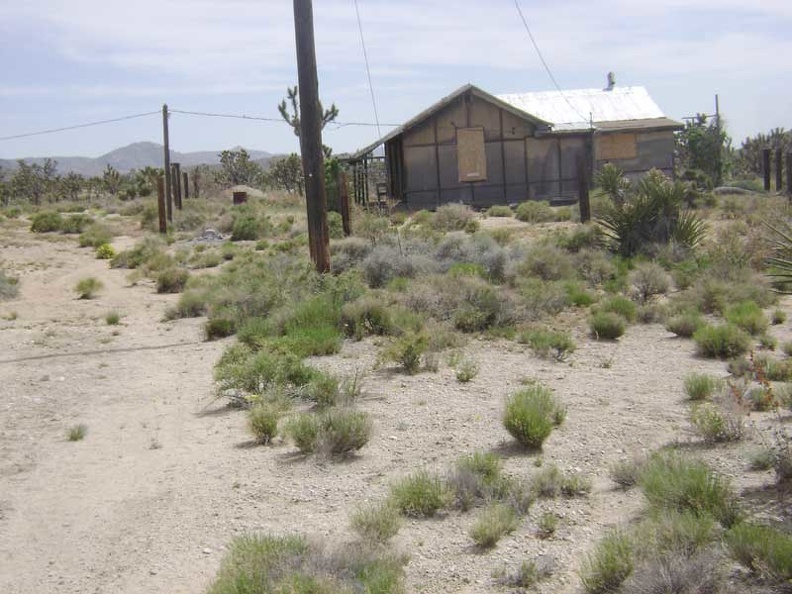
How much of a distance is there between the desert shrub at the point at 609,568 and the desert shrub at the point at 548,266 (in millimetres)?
12477

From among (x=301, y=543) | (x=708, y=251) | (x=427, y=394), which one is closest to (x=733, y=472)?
(x=301, y=543)

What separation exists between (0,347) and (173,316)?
3.24 m

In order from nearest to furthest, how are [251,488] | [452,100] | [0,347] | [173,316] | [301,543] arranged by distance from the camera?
[301,543], [251,488], [0,347], [173,316], [452,100]

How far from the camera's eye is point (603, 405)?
9094 millimetres

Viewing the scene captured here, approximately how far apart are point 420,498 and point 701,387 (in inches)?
146

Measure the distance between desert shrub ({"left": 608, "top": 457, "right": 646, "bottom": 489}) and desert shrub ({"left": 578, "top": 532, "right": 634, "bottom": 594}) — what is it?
151 cm

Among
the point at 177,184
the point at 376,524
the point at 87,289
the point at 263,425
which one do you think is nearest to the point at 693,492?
the point at 376,524

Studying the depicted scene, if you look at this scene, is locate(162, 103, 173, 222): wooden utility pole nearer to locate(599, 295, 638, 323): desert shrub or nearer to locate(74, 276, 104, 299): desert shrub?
locate(74, 276, 104, 299): desert shrub

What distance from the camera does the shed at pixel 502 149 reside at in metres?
35.7

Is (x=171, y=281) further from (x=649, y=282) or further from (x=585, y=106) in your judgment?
(x=585, y=106)

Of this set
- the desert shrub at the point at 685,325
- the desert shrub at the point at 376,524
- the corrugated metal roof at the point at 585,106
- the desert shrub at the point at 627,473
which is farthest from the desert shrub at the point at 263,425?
the corrugated metal roof at the point at 585,106

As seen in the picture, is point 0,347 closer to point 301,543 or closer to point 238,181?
point 301,543

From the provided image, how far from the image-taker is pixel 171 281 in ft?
67.9

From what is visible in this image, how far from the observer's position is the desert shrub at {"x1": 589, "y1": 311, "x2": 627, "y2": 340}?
12.8 meters
